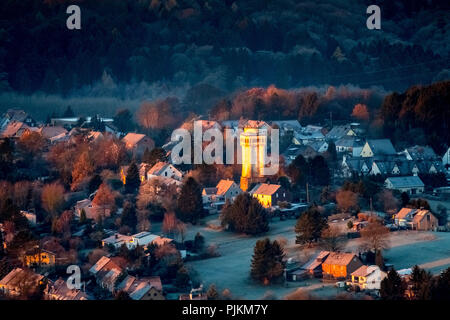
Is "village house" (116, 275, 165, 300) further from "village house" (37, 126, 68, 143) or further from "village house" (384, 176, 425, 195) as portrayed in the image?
"village house" (37, 126, 68, 143)

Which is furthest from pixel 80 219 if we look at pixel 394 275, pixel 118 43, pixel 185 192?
pixel 118 43

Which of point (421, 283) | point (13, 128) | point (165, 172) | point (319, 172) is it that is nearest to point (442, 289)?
point (421, 283)

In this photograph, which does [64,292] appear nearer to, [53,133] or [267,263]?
[267,263]

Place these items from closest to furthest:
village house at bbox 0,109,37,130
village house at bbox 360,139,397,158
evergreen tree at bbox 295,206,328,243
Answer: evergreen tree at bbox 295,206,328,243 < village house at bbox 360,139,397,158 < village house at bbox 0,109,37,130

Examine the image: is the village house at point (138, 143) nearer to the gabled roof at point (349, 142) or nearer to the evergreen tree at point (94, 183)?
the evergreen tree at point (94, 183)

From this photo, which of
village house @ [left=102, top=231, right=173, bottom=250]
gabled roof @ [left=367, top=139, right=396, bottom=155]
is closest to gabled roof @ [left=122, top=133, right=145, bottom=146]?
gabled roof @ [left=367, top=139, right=396, bottom=155]

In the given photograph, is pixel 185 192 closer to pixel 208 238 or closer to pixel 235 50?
pixel 208 238

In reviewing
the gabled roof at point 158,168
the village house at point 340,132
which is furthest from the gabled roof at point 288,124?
the gabled roof at point 158,168
